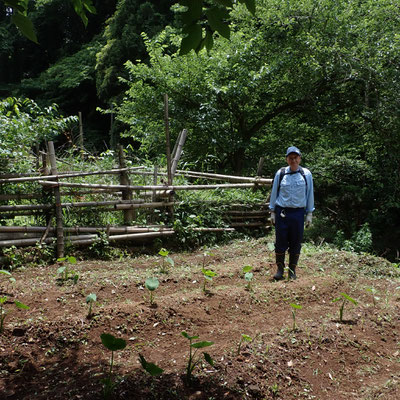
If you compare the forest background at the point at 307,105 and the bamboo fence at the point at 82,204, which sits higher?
the forest background at the point at 307,105

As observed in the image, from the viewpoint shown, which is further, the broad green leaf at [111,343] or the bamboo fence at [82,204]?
the bamboo fence at [82,204]

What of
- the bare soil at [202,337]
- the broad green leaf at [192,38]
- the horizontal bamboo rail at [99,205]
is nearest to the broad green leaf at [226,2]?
the broad green leaf at [192,38]

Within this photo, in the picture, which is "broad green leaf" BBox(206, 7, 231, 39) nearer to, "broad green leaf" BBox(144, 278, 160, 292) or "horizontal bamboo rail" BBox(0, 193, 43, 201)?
"broad green leaf" BBox(144, 278, 160, 292)

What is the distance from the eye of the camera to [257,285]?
3.82m

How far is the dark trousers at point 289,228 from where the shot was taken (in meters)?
3.97

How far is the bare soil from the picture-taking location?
205 cm

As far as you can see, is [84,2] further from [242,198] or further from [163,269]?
[242,198]

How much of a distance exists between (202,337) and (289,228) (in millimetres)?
1804

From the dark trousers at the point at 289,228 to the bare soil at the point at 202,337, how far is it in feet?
1.29

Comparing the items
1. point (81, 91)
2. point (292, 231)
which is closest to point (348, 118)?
point (292, 231)

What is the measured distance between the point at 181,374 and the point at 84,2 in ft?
7.06

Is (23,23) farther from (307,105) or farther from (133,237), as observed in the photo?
(307,105)

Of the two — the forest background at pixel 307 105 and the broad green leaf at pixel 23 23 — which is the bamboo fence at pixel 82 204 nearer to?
the forest background at pixel 307 105

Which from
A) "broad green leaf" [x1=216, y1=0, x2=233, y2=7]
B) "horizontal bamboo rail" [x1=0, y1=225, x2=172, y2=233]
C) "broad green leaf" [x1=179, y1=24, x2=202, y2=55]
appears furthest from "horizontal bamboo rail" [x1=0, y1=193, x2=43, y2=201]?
"broad green leaf" [x1=216, y1=0, x2=233, y2=7]
